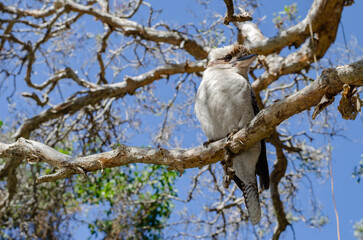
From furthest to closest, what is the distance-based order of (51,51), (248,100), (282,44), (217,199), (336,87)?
(51,51), (217,199), (282,44), (248,100), (336,87)

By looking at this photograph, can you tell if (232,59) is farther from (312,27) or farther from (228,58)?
(312,27)

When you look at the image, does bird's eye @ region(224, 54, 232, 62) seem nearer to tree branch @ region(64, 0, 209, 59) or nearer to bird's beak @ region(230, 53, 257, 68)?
bird's beak @ region(230, 53, 257, 68)

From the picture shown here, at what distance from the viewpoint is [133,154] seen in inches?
95.9

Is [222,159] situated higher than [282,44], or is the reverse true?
[282,44]

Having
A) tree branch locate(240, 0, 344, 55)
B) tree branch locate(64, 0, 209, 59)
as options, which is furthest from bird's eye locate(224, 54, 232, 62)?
tree branch locate(64, 0, 209, 59)

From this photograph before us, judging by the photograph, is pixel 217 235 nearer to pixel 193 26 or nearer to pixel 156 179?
pixel 156 179

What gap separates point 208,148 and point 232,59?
1.01m

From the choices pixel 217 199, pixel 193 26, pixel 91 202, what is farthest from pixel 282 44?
pixel 91 202

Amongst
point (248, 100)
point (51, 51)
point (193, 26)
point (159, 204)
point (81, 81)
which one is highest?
point (51, 51)

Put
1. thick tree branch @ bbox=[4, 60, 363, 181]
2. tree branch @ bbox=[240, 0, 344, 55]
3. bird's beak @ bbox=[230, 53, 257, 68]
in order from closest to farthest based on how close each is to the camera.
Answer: thick tree branch @ bbox=[4, 60, 363, 181] → bird's beak @ bbox=[230, 53, 257, 68] → tree branch @ bbox=[240, 0, 344, 55]

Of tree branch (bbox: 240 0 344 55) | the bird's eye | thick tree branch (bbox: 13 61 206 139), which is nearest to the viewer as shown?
the bird's eye

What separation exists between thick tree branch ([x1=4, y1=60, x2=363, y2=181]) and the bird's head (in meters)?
0.86

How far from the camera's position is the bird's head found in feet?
10.0

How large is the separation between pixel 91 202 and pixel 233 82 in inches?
136
